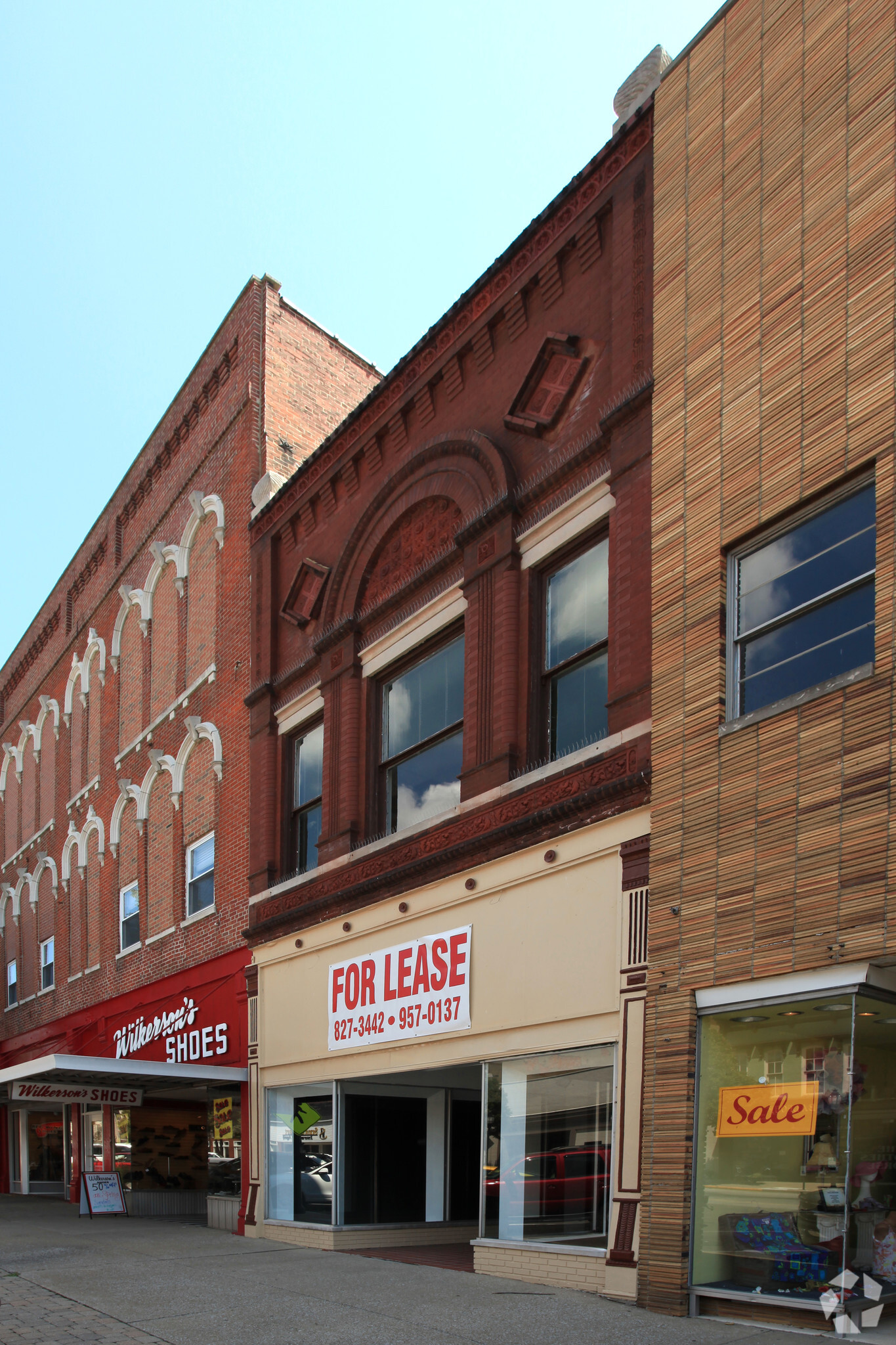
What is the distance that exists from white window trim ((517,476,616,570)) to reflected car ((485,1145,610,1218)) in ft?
18.2

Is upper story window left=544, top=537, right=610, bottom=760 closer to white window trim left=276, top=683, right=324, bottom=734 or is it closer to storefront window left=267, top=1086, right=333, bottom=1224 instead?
white window trim left=276, top=683, right=324, bottom=734

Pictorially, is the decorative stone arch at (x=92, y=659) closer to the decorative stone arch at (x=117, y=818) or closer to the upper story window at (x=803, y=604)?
the decorative stone arch at (x=117, y=818)

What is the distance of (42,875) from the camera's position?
3072 cm

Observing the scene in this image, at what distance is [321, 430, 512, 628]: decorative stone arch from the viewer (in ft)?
44.0

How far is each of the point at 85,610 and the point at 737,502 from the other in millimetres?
21245

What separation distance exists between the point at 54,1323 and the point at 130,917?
46.9 feet

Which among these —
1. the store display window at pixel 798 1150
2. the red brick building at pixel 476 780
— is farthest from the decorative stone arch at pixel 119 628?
the store display window at pixel 798 1150

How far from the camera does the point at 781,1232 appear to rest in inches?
338

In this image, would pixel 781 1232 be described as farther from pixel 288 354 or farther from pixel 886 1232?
pixel 288 354

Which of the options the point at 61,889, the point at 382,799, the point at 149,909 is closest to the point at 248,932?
the point at 382,799

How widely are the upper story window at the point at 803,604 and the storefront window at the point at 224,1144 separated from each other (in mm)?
11341

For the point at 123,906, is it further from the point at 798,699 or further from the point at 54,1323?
the point at 798,699

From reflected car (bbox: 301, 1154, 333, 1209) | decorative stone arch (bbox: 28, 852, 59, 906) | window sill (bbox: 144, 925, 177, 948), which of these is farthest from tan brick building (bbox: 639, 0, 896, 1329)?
decorative stone arch (bbox: 28, 852, 59, 906)

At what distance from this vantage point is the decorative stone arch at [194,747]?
19344 mm
